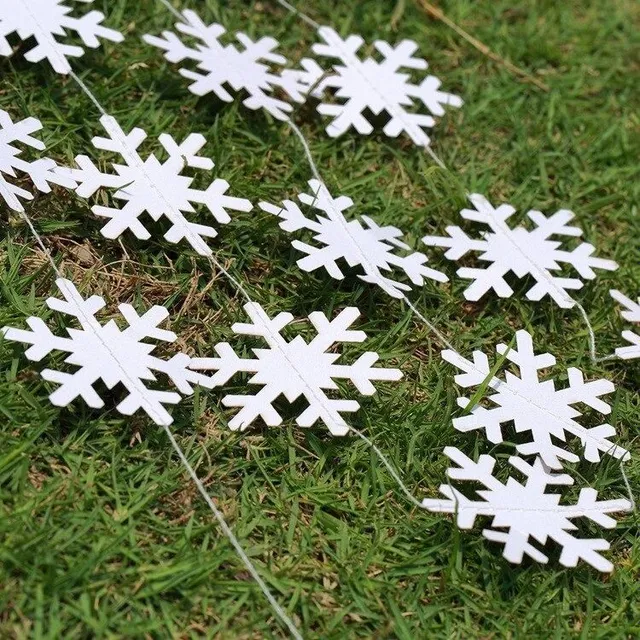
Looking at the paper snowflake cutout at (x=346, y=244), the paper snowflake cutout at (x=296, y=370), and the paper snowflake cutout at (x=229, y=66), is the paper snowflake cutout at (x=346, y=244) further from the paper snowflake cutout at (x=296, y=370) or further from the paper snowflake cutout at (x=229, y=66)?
the paper snowflake cutout at (x=229, y=66)

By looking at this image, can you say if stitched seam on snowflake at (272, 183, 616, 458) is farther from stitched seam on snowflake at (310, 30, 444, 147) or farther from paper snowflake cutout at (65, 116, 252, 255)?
stitched seam on snowflake at (310, 30, 444, 147)

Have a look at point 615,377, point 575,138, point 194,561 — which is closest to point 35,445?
point 194,561

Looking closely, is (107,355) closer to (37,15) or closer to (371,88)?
(37,15)

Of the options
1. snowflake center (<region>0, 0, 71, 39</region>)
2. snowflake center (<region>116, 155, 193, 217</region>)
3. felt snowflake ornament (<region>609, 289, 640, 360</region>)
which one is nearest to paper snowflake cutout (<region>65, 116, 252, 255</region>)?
snowflake center (<region>116, 155, 193, 217</region>)

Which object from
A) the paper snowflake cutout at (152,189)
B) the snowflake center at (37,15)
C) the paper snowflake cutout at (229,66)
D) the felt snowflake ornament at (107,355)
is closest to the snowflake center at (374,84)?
the paper snowflake cutout at (229,66)

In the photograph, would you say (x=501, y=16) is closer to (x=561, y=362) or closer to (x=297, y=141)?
(x=297, y=141)

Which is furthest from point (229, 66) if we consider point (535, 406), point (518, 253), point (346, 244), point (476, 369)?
point (535, 406)
